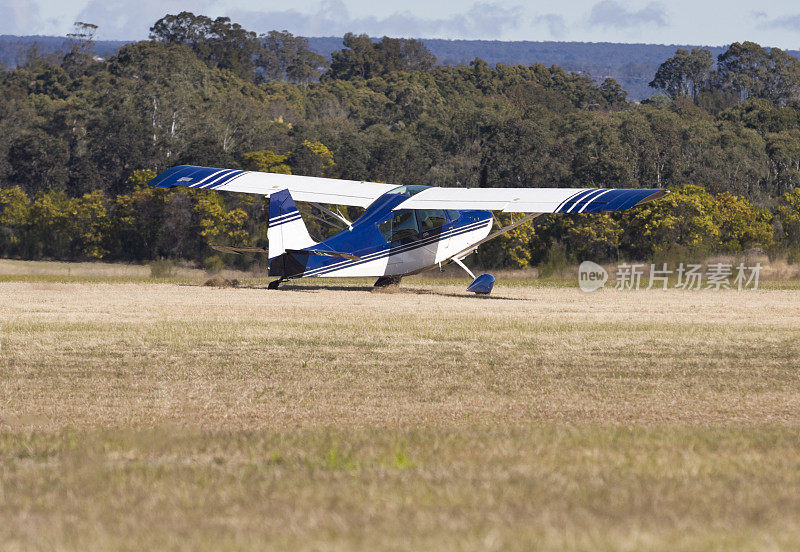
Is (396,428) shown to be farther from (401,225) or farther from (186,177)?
(186,177)

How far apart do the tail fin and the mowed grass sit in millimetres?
4743

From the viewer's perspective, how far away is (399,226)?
84.4ft

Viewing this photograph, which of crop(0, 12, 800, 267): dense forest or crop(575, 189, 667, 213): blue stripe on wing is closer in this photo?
crop(575, 189, 667, 213): blue stripe on wing

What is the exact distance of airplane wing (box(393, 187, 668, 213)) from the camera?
23.5m

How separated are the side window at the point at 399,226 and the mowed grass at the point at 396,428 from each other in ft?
18.2

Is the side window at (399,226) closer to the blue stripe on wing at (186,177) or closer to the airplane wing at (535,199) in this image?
the airplane wing at (535,199)

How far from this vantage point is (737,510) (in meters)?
4.80

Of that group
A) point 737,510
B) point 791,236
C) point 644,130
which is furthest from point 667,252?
point 737,510

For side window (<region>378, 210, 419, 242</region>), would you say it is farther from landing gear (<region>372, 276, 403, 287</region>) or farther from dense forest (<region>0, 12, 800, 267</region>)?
dense forest (<region>0, 12, 800, 267</region>)

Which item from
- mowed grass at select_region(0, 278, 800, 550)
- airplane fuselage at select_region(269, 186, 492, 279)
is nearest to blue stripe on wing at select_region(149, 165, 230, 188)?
airplane fuselage at select_region(269, 186, 492, 279)

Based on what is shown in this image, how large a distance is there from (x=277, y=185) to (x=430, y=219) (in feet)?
16.0

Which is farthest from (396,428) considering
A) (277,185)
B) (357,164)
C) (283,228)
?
(357,164)

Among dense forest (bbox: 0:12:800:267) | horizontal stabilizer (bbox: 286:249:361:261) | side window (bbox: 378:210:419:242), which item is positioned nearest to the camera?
horizontal stabilizer (bbox: 286:249:361:261)

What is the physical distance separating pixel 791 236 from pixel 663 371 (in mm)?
36812
